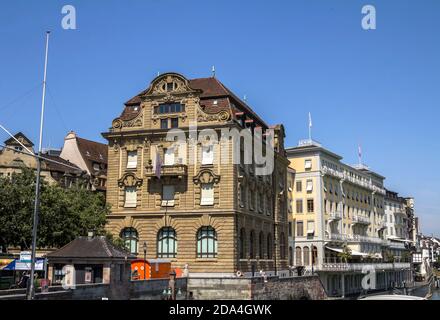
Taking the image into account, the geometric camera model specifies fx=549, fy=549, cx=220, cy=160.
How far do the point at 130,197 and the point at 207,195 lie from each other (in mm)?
9114

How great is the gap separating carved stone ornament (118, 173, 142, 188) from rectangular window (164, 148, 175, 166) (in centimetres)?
375

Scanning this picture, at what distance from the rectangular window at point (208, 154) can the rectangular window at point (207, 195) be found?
2422 mm

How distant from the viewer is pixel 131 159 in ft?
201

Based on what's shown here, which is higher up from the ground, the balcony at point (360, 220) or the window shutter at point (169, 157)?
the window shutter at point (169, 157)

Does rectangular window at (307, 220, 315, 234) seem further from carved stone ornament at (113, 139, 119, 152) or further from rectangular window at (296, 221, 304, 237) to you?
carved stone ornament at (113, 139, 119, 152)

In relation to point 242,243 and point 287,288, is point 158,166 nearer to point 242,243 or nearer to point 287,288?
point 242,243

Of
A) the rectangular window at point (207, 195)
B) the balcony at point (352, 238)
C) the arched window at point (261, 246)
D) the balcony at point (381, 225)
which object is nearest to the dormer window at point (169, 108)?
the rectangular window at point (207, 195)

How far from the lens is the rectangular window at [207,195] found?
57156mm

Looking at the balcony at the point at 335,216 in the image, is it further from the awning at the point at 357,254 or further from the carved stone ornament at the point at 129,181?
the carved stone ornament at the point at 129,181

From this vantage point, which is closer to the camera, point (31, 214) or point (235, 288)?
point (31, 214)

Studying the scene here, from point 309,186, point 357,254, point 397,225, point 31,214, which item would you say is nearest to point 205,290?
point 31,214
